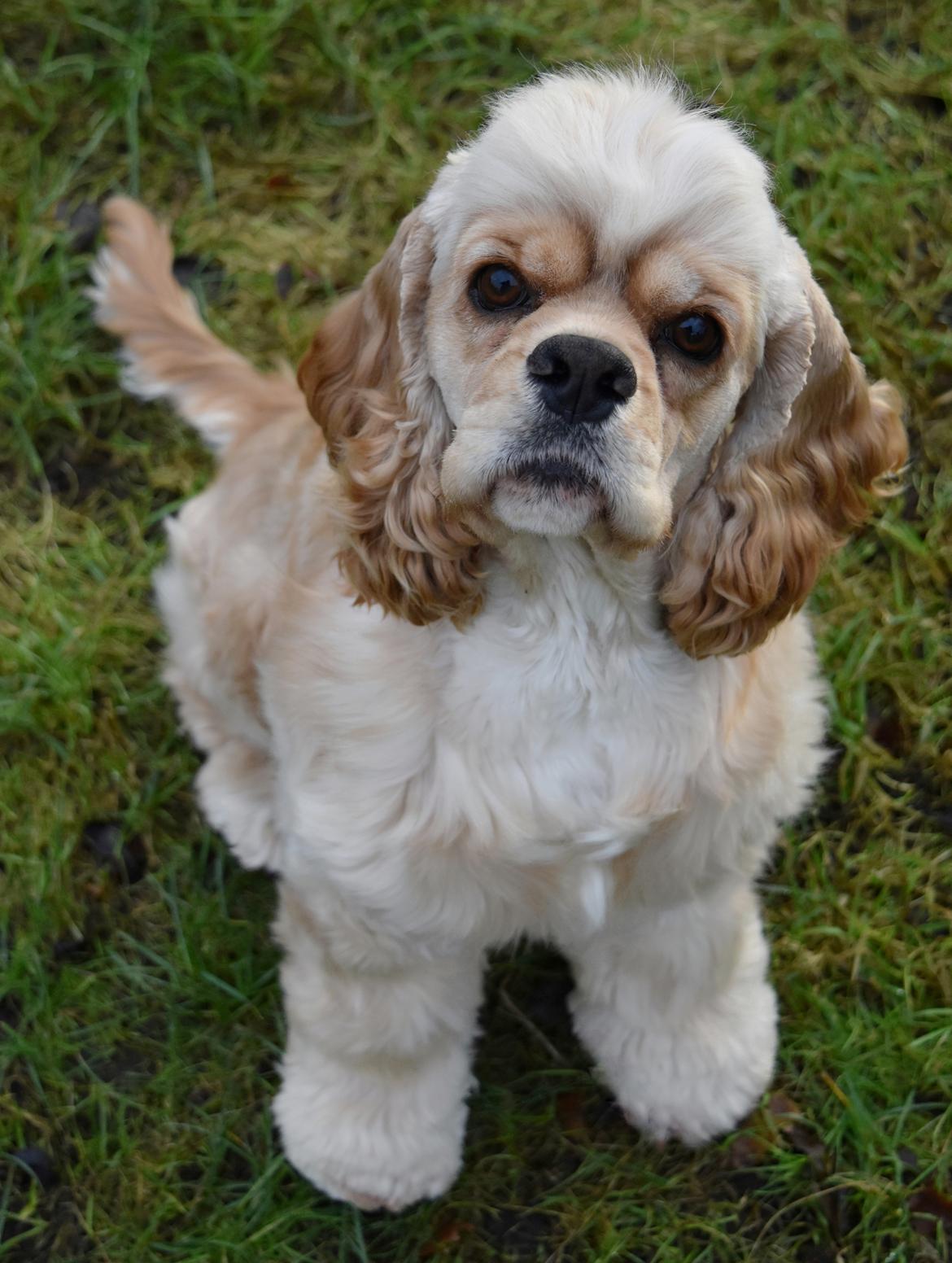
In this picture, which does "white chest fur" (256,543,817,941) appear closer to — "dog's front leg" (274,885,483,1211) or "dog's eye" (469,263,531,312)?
"dog's front leg" (274,885,483,1211)

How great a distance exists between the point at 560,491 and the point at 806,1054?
1.90 m

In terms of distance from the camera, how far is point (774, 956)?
3.56 meters

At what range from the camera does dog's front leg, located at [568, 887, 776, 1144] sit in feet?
10.3

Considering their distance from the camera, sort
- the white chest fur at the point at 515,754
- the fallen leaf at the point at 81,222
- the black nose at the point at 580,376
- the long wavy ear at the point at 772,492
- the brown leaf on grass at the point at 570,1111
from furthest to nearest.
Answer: the fallen leaf at the point at 81,222 → the brown leaf on grass at the point at 570,1111 → the white chest fur at the point at 515,754 → the long wavy ear at the point at 772,492 → the black nose at the point at 580,376

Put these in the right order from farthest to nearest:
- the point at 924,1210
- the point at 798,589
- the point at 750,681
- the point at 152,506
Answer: the point at 152,506, the point at 924,1210, the point at 750,681, the point at 798,589

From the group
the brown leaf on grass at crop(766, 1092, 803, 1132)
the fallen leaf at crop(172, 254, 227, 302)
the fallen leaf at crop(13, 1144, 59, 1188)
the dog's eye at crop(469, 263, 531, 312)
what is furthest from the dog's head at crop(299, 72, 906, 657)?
the fallen leaf at crop(172, 254, 227, 302)

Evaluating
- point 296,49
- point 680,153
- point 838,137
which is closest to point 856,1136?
point 680,153

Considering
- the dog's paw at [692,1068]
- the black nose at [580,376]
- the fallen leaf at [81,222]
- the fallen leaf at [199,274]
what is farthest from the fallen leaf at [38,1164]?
the fallen leaf at [81,222]

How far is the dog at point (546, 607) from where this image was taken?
216 cm

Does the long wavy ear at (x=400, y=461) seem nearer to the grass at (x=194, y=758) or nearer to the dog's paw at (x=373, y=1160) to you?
the grass at (x=194, y=758)

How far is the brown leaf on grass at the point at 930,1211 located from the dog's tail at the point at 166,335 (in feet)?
8.27

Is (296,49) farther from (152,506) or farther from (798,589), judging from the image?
(798,589)

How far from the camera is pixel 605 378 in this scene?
208 cm

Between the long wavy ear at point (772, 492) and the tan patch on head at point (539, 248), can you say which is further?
the long wavy ear at point (772, 492)
